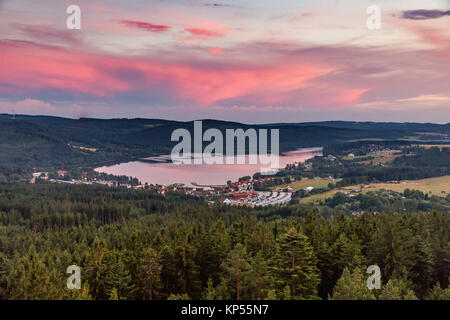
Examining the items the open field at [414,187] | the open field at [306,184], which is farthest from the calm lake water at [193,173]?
the open field at [414,187]

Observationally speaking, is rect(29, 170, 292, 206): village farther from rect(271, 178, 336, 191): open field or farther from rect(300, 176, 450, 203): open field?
rect(300, 176, 450, 203): open field

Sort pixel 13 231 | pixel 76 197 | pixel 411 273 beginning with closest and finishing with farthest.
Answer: pixel 411 273 < pixel 13 231 < pixel 76 197

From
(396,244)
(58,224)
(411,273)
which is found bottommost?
(58,224)

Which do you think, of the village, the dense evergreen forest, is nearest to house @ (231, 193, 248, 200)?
the village

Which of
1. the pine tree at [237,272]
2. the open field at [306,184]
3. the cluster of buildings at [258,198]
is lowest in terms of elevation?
the cluster of buildings at [258,198]

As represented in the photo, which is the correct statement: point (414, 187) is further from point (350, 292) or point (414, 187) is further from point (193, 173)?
point (350, 292)

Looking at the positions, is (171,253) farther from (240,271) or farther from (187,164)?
(187,164)

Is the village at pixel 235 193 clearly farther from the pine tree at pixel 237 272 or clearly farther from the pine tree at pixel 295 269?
the pine tree at pixel 237 272

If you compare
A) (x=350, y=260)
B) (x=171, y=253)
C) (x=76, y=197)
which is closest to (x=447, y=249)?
(x=350, y=260)
